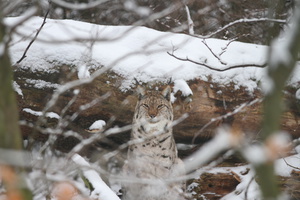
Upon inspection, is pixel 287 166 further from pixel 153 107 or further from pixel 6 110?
pixel 6 110

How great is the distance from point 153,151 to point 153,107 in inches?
22.1

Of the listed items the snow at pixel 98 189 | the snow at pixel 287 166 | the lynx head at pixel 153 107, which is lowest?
the snow at pixel 287 166

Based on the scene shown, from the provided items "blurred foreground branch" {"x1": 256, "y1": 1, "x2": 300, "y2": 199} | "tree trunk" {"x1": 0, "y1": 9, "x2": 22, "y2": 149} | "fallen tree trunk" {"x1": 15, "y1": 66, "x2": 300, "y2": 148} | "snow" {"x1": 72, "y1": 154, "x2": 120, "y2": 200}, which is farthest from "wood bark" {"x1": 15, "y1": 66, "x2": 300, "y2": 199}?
"blurred foreground branch" {"x1": 256, "y1": 1, "x2": 300, "y2": 199}

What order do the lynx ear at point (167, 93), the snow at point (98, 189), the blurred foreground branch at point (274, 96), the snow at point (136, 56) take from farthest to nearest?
1. the lynx ear at point (167, 93)
2. the snow at point (136, 56)
3. the snow at point (98, 189)
4. the blurred foreground branch at point (274, 96)

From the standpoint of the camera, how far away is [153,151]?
488cm

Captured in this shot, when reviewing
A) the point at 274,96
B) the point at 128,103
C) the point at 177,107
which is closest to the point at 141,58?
the point at 128,103

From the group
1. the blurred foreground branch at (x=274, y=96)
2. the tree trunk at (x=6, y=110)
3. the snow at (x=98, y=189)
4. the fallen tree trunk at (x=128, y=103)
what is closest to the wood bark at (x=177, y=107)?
the fallen tree trunk at (x=128, y=103)

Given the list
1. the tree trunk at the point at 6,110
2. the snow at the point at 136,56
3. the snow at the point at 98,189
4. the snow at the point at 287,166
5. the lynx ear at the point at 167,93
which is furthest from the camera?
the snow at the point at 287,166

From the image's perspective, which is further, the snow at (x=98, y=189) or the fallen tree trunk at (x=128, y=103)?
the fallen tree trunk at (x=128, y=103)

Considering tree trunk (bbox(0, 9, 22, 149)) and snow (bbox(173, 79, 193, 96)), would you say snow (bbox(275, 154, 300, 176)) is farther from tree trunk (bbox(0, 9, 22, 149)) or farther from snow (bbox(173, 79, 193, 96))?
tree trunk (bbox(0, 9, 22, 149))

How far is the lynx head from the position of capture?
15.5 ft

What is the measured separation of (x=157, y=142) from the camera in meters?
4.86

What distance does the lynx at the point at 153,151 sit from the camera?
4.73 metres

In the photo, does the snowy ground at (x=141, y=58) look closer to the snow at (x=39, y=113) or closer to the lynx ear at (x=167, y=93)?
the snow at (x=39, y=113)
